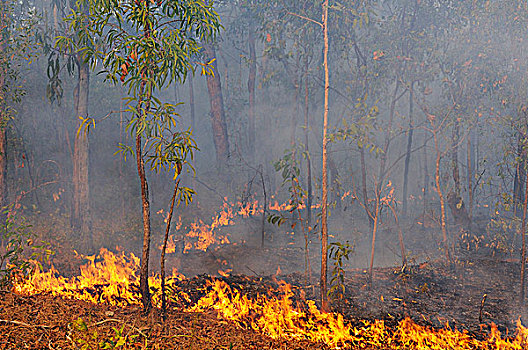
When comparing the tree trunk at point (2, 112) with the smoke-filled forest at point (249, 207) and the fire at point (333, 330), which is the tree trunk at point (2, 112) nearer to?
the smoke-filled forest at point (249, 207)

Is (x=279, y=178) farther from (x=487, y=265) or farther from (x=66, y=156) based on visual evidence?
(x=487, y=265)

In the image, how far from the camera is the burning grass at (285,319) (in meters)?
5.73

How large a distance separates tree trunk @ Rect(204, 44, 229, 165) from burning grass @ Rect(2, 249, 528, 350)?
35.9 feet

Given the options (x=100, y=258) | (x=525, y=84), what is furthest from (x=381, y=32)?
(x=100, y=258)

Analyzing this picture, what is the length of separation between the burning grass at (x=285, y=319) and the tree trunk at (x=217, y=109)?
1096cm

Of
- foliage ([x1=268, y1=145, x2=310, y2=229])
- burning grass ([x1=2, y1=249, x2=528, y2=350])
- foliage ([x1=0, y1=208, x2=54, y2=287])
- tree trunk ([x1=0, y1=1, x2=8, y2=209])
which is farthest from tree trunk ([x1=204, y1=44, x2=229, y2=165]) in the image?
burning grass ([x1=2, y1=249, x2=528, y2=350])

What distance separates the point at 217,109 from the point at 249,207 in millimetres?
4909

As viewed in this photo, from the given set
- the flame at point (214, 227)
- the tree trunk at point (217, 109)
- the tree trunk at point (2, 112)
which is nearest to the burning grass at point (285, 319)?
the tree trunk at point (2, 112)

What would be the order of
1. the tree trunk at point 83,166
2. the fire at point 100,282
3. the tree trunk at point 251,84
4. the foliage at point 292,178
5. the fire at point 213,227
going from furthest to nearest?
the tree trunk at point 251,84, the fire at point 213,227, the tree trunk at point 83,166, the foliage at point 292,178, the fire at point 100,282

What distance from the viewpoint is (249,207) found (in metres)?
15.1

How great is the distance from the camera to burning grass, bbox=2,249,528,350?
5734mm

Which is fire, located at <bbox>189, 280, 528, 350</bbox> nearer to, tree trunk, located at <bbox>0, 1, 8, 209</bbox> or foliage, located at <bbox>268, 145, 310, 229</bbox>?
foliage, located at <bbox>268, 145, 310, 229</bbox>

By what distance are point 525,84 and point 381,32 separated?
5.26 m

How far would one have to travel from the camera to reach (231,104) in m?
24.5
